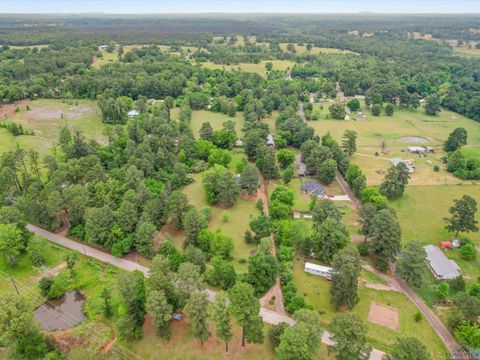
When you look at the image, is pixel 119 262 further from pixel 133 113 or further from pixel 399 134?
pixel 399 134

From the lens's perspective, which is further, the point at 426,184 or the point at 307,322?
the point at 426,184

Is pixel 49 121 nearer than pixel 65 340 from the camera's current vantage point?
No

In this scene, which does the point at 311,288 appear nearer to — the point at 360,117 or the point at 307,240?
the point at 307,240

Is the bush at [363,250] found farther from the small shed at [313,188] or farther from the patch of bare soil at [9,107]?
the patch of bare soil at [9,107]

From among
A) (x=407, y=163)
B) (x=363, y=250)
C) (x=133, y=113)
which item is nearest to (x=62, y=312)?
(x=363, y=250)

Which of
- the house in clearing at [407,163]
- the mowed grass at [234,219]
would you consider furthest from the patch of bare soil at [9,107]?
the house in clearing at [407,163]

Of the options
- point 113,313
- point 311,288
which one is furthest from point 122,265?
point 311,288
